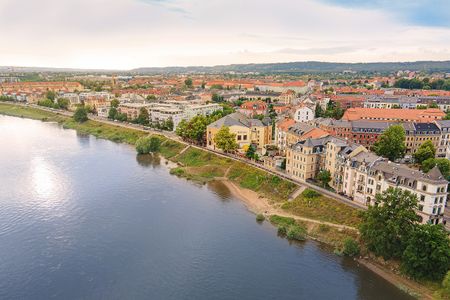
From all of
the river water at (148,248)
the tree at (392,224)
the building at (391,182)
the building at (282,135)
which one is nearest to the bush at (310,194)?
the building at (391,182)

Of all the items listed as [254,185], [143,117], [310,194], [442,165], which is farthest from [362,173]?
[143,117]

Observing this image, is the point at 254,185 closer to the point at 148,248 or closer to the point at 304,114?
the point at 148,248

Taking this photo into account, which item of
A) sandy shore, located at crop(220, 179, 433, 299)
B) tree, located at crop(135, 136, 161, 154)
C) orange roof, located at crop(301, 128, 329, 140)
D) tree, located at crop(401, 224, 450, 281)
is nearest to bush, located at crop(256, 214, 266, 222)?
sandy shore, located at crop(220, 179, 433, 299)

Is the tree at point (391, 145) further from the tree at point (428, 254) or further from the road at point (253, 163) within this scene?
the tree at point (428, 254)

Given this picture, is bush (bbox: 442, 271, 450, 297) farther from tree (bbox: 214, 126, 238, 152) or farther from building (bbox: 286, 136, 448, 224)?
tree (bbox: 214, 126, 238, 152)

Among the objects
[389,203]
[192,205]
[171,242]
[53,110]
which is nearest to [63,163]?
[192,205]

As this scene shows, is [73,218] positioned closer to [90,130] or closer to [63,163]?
[63,163]

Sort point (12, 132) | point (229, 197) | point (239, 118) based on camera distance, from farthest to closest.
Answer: point (12, 132)
point (239, 118)
point (229, 197)
